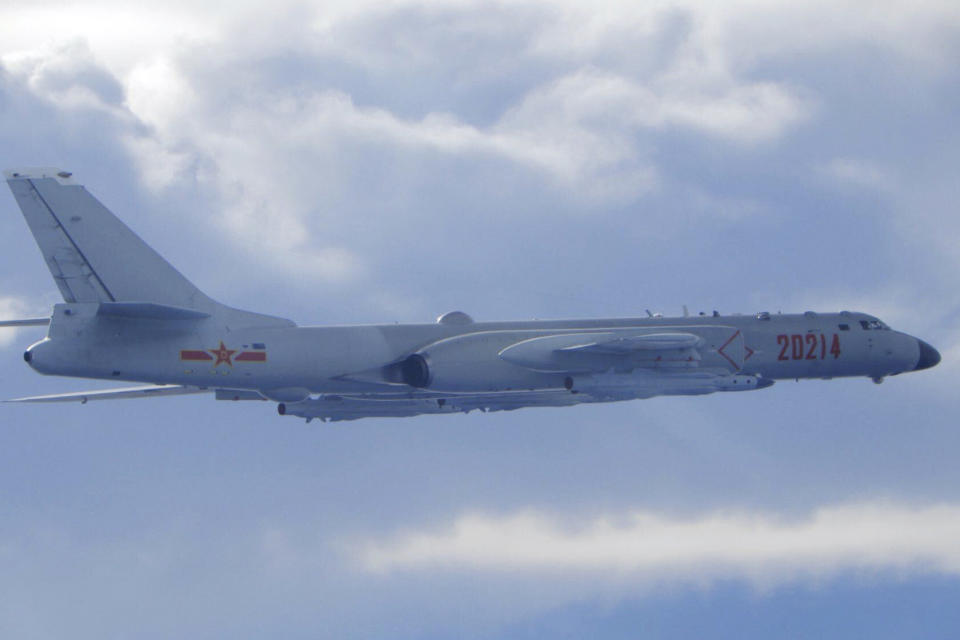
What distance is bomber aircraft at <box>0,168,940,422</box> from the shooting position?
22.3m

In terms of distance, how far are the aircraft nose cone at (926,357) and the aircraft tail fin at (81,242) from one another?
1852 centimetres

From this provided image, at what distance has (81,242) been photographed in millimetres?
22438

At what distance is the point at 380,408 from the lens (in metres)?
26.9

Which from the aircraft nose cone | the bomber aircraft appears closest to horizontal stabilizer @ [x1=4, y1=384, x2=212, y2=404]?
the bomber aircraft

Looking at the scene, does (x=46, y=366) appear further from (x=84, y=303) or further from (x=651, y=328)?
(x=651, y=328)

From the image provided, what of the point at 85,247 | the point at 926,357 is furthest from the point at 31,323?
the point at 926,357

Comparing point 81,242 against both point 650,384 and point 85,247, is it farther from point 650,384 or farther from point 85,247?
point 650,384

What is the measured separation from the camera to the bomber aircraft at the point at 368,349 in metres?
22.3

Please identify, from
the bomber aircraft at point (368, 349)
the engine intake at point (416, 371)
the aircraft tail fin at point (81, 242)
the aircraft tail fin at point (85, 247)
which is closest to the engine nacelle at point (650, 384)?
the bomber aircraft at point (368, 349)

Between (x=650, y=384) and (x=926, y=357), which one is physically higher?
(x=926, y=357)

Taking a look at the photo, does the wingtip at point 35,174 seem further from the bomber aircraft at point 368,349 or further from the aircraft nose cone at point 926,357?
the aircraft nose cone at point 926,357

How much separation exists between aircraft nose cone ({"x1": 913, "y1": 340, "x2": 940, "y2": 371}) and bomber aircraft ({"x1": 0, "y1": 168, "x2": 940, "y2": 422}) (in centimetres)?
7

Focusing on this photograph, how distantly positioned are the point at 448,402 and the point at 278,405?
3639 mm

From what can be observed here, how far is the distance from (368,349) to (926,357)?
14.4m
